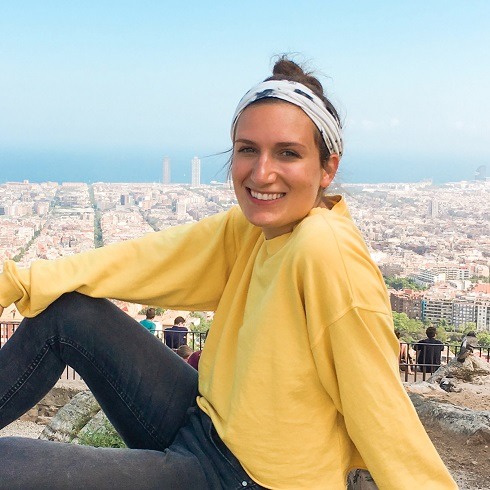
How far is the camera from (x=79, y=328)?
1.47m

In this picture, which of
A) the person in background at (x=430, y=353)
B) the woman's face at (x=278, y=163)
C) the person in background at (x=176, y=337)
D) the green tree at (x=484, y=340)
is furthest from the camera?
the green tree at (x=484, y=340)

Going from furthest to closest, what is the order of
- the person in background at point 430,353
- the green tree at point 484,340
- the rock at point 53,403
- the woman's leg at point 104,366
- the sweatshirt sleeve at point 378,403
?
1. the green tree at point 484,340
2. the person in background at point 430,353
3. the rock at point 53,403
4. the woman's leg at point 104,366
5. the sweatshirt sleeve at point 378,403

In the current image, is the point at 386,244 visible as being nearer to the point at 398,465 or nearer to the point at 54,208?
the point at 54,208

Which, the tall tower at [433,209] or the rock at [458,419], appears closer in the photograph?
the rock at [458,419]

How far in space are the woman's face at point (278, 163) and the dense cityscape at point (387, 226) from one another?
563 inches

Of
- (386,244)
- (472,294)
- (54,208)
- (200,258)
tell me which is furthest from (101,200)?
(200,258)

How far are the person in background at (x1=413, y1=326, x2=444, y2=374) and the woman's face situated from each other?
219 inches

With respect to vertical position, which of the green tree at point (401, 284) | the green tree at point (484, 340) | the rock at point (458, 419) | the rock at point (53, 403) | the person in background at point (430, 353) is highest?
the rock at point (458, 419)

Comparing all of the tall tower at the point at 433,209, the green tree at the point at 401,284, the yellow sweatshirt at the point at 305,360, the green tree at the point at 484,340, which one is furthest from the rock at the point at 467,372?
the tall tower at the point at 433,209

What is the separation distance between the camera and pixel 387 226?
42.2 metres

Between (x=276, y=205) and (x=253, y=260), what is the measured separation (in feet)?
0.54

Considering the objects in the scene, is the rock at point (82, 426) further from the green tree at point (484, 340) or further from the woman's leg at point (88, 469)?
the green tree at point (484, 340)

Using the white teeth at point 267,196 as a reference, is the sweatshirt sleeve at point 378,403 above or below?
below

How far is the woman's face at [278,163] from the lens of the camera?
1295 millimetres
